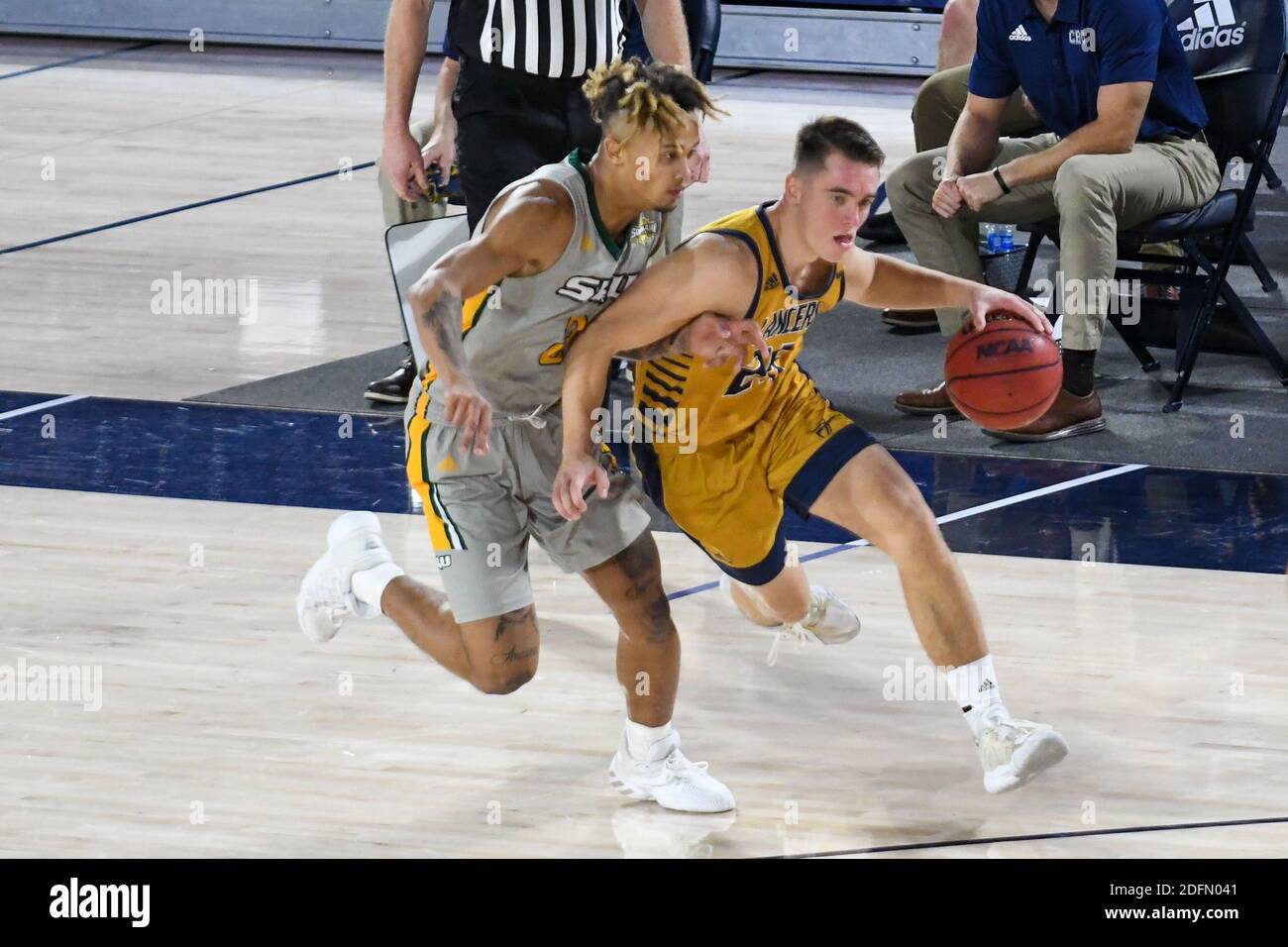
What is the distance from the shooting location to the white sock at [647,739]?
3646 mm

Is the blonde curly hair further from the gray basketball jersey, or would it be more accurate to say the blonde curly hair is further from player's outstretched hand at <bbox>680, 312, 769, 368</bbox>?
player's outstretched hand at <bbox>680, 312, 769, 368</bbox>

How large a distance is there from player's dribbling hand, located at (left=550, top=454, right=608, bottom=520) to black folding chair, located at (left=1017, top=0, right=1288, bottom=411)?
319cm

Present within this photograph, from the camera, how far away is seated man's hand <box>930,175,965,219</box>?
6.16m

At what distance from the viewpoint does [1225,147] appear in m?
6.54

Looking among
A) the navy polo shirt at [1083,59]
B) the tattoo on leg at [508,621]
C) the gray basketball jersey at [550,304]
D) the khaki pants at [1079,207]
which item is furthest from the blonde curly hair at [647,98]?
the navy polo shirt at [1083,59]

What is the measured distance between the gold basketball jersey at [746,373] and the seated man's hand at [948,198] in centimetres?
228

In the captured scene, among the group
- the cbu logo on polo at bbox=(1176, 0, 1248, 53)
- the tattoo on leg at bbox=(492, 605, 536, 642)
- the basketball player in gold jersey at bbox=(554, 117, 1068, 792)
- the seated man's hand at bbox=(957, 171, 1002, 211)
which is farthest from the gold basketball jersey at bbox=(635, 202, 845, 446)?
the cbu logo on polo at bbox=(1176, 0, 1248, 53)

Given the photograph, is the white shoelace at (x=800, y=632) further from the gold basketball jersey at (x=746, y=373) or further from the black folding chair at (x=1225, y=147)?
the black folding chair at (x=1225, y=147)

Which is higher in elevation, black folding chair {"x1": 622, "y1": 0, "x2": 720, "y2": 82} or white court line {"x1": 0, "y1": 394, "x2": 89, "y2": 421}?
black folding chair {"x1": 622, "y1": 0, "x2": 720, "y2": 82}

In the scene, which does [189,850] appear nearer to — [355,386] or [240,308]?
[355,386]

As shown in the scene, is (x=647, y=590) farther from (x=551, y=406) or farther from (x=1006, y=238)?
(x=1006, y=238)

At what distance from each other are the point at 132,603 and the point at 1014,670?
2.05m

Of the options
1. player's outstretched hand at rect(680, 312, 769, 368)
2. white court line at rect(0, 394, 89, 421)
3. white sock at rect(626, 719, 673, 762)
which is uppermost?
player's outstretched hand at rect(680, 312, 769, 368)

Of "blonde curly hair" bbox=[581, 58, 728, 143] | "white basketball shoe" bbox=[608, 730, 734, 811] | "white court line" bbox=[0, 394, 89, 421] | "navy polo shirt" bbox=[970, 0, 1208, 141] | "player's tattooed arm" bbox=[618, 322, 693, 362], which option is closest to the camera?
"blonde curly hair" bbox=[581, 58, 728, 143]
